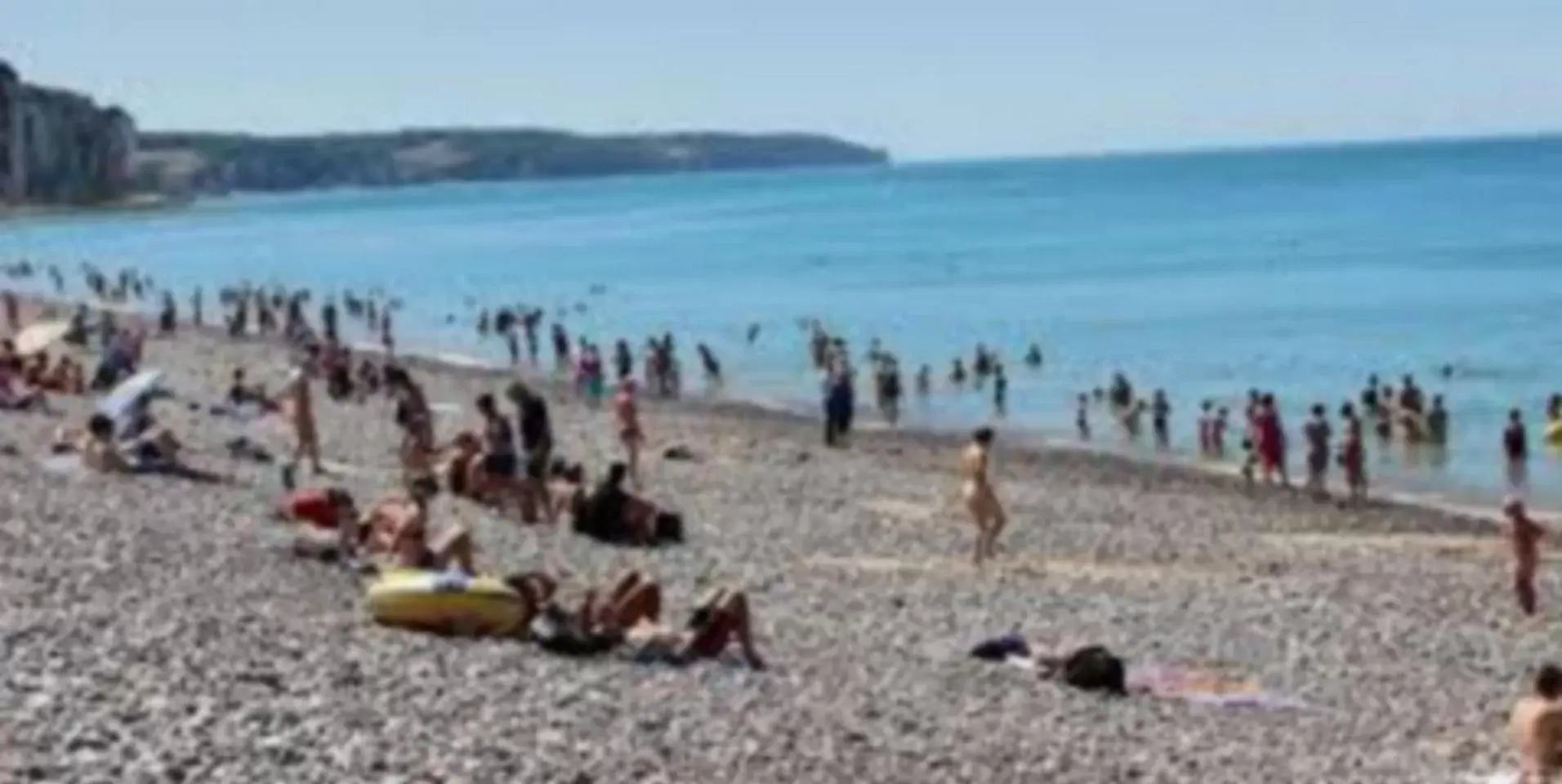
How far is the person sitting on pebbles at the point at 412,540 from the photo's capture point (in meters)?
18.9

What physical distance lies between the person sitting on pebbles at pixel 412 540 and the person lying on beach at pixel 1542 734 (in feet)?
22.8

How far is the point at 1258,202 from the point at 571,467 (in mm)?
153769

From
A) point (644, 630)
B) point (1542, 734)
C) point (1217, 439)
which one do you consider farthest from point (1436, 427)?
point (1542, 734)

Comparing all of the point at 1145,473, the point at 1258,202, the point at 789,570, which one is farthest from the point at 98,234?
the point at 789,570

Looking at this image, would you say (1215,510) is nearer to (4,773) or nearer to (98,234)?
(4,773)

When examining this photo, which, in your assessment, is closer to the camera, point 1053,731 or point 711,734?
point 711,734

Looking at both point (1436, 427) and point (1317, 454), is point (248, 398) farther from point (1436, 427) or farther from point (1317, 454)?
point (1436, 427)

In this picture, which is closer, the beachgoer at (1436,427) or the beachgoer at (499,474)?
the beachgoer at (499,474)

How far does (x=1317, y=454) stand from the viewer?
3503 cm

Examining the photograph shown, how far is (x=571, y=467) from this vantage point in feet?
88.8

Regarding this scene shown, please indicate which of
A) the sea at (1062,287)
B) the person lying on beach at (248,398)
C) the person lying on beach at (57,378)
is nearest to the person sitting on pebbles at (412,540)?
the person lying on beach at (57,378)

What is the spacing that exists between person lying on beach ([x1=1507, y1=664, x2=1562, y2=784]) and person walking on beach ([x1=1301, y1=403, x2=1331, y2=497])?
19.7 m

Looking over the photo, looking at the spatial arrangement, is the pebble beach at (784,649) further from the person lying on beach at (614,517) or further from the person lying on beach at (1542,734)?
the person lying on beach at (1542,734)

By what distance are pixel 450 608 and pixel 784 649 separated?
2.55 metres
